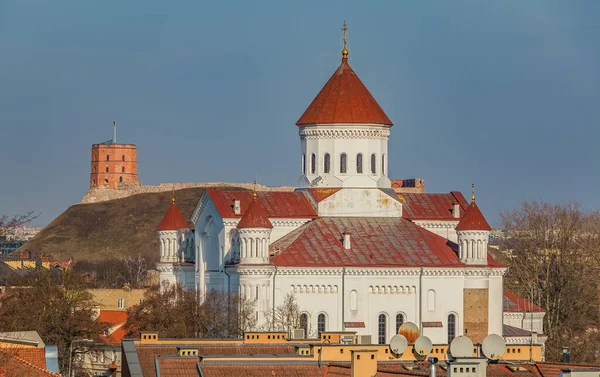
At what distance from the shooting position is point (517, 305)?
300ft

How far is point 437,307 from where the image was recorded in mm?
87438

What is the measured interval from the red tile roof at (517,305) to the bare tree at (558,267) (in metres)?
1.58

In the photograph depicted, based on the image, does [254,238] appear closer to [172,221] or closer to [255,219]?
[255,219]

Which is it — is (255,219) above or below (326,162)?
below

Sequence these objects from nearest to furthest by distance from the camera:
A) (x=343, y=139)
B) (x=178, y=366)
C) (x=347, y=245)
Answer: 1. (x=178, y=366)
2. (x=347, y=245)
3. (x=343, y=139)

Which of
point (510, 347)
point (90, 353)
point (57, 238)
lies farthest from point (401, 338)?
point (57, 238)

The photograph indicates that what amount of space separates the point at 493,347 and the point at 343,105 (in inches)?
Answer: 1893

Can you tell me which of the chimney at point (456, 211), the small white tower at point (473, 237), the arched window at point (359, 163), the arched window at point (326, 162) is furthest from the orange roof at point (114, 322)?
the chimney at point (456, 211)

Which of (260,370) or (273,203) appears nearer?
(260,370)

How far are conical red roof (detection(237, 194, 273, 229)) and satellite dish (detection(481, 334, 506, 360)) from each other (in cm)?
4042

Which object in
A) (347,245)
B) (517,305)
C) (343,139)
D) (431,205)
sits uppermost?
(343,139)

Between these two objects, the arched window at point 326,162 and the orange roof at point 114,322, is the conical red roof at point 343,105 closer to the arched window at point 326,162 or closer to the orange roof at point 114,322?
the arched window at point 326,162

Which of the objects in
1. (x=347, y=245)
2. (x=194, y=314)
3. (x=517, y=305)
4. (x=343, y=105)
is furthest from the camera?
(x=343, y=105)

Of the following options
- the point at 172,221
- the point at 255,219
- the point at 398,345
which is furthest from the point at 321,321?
the point at 398,345
